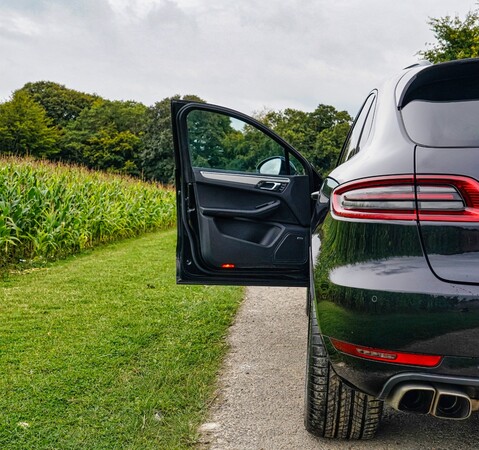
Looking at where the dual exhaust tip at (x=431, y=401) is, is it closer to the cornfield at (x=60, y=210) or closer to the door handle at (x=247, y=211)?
the door handle at (x=247, y=211)

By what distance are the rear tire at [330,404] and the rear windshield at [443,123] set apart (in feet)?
2.76

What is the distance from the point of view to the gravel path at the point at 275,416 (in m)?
2.46

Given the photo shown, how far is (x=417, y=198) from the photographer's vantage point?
1.72 m

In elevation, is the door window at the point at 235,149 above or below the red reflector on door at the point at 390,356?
above

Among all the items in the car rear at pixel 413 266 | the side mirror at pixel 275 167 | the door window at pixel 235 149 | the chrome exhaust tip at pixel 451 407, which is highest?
the door window at pixel 235 149

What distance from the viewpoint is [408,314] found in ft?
5.50

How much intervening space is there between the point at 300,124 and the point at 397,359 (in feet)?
78.9

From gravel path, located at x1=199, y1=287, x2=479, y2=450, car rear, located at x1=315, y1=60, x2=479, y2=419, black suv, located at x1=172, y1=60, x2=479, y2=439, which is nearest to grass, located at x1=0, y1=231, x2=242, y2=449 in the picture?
gravel path, located at x1=199, y1=287, x2=479, y2=450

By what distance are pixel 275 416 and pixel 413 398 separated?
1.09 meters

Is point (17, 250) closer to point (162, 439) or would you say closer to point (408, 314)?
point (162, 439)

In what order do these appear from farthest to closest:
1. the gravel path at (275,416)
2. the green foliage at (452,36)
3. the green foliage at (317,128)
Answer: the green foliage at (452,36)
the green foliage at (317,128)
the gravel path at (275,416)

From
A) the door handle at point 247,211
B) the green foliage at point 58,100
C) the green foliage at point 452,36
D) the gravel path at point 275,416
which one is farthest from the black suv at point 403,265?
the green foliage at point 58,100

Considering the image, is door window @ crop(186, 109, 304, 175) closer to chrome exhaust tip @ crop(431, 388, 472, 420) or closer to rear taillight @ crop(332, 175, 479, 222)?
rear taillight @ crop(332, 175, 479, 222)

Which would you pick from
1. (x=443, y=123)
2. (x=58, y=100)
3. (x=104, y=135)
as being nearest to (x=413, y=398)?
(x=443, y=123)
